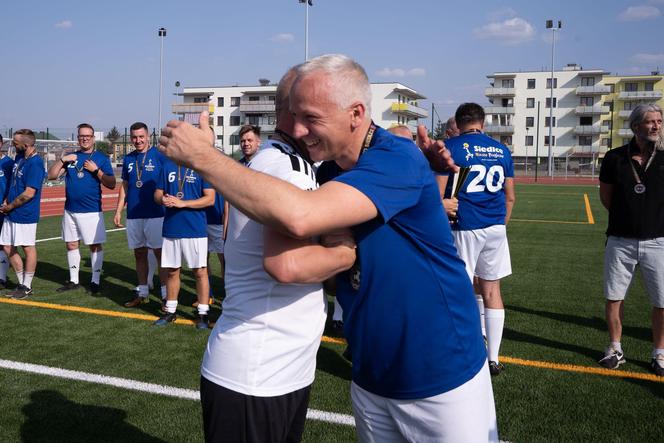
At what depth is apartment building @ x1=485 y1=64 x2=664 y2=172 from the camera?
7412 cm

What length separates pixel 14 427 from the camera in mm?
4047

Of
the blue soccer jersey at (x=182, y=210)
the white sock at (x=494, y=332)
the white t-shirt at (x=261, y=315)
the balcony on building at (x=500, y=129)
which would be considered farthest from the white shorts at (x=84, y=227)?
the balcony on building at (x=500, y=129)

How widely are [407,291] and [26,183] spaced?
7821 millimetres

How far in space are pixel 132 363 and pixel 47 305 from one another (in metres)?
2.96

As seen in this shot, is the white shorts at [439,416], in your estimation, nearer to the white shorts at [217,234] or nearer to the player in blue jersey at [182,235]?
the player in blue jersey at [182,235]

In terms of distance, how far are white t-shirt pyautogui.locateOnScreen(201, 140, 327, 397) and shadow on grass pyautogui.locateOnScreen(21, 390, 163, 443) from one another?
2.27 meters

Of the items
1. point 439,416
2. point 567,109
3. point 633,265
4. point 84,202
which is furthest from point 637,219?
point 567,109

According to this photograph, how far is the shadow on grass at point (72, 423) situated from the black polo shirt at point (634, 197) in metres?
4.51

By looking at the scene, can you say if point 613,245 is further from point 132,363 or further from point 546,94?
point 546,94

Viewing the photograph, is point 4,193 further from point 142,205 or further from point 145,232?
point 145,232

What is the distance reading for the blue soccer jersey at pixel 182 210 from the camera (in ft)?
22.3

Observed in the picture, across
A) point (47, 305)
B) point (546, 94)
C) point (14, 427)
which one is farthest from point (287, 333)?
point (546, 94)

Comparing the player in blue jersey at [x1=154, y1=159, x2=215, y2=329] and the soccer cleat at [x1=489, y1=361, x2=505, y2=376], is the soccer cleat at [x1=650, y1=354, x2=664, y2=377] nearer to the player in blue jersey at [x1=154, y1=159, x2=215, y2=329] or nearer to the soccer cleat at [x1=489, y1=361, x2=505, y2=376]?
the soccer cleat at [x1=489, y1=361, x2=505, y2=376]

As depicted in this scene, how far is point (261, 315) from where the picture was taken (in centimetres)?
202
